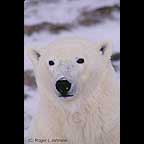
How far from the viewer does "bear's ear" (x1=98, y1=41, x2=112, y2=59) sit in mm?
2564

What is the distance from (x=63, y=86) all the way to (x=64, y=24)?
→ 0.39 metres

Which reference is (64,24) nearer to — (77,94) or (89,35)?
(89,35)

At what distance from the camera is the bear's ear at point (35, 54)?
2.64 meters

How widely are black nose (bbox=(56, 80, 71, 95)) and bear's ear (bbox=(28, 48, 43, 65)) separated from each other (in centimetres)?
22

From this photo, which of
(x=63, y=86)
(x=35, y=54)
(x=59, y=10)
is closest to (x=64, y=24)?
(x=59, y=10)

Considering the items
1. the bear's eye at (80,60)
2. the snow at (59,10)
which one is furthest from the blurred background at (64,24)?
the bear's eye at (80,60)

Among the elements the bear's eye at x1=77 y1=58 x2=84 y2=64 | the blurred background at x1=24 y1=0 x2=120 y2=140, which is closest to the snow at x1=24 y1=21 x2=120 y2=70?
the blurred background at x1=24 y1=0 x2=120 y2=140

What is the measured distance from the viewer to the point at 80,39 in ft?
8.56

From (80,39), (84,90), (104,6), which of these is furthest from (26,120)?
(104,6)

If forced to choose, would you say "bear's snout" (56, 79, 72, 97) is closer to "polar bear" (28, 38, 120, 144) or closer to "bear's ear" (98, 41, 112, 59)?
"polar bear" (28, 38, 120, 144)

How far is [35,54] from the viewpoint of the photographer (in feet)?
8.68

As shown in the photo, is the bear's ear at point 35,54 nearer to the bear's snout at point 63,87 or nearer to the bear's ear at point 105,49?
the bear's snout at point 63,87
